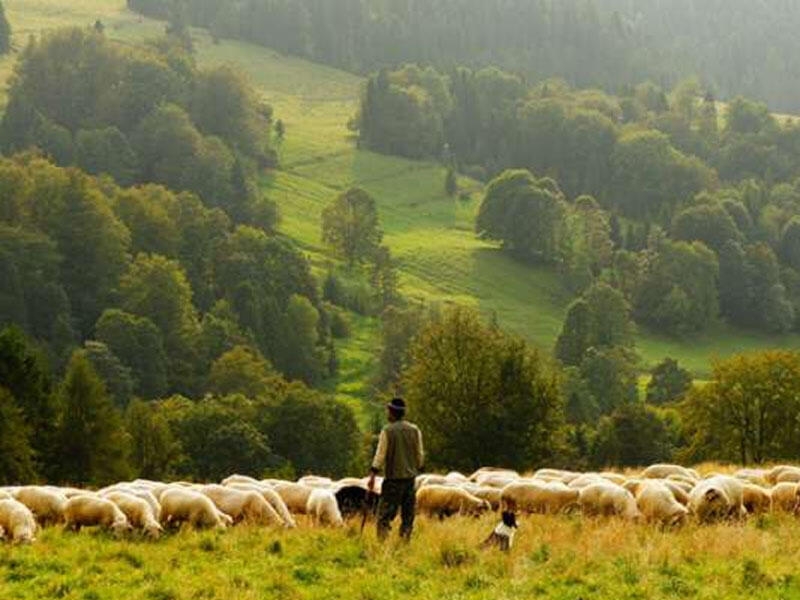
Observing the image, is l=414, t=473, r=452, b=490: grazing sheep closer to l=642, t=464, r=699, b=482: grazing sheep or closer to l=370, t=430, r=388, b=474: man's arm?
l=642, t=464, r=699, b=482: grazing sheep

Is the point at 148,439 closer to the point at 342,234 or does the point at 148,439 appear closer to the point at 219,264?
the point at 219,264

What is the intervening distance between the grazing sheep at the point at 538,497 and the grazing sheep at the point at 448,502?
23.6 inches

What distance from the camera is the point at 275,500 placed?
2578cm

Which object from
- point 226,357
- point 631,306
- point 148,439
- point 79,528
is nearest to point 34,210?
point 226,357

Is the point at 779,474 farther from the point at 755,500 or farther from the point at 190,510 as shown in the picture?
the point at 190,510

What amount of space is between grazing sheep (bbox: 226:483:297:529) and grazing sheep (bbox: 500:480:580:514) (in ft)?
16.7

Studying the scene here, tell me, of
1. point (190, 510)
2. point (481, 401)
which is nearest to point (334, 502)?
point (190, 510)

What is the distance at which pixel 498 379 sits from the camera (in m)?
66.1

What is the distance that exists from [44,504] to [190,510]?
290 centimetres

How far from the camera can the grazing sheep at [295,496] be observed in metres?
27.2

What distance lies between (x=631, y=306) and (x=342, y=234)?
43.0 m

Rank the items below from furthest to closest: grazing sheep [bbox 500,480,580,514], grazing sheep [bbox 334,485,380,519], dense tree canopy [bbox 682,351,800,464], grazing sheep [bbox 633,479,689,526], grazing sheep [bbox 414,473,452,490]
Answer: dense tree canopy [bbox 682,351,800,464]
grazing sheep [bbox 414,473,452,490]
grazing sheep [bbox 500,480,580,514]
grazing sheep [bbox 334,485,380,519]
grazing sheep [bbox 633,479,689,526]

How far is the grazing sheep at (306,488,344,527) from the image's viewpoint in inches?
998

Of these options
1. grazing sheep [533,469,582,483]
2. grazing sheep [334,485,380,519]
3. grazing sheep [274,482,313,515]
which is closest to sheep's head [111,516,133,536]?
grazing sheep [274,482,313,515]
